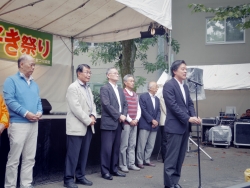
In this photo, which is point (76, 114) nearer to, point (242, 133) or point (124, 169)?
point (124, 169)

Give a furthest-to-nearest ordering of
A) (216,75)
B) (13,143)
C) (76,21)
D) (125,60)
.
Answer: (216,75), (125,60), (76,21), (13,143)

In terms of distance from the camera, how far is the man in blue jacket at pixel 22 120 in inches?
209

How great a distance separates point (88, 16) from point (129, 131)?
9.27 ft

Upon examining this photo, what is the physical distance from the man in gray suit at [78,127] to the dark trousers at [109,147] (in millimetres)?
538

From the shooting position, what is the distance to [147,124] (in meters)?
8.36

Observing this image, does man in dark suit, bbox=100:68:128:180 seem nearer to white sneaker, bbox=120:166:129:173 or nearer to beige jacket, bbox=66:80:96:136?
white sneaker, bbox=120:166:129:173

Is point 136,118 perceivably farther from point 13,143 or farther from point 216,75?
point 216,75

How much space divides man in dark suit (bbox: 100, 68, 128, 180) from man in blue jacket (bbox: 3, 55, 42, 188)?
5.49 feet

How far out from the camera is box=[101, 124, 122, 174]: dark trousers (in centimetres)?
695

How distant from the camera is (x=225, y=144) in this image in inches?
511

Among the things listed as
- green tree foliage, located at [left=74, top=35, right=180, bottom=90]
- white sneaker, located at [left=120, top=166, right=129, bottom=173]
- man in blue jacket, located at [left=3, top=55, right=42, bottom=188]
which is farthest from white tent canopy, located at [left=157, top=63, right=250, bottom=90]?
man in blue jacket, located at [left=3, top=55, right=42, bottom=188]

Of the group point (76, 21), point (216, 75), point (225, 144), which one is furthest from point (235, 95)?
point (76, 21)

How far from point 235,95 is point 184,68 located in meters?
11.6

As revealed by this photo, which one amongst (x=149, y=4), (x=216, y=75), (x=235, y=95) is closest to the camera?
(x=149, y=4)
